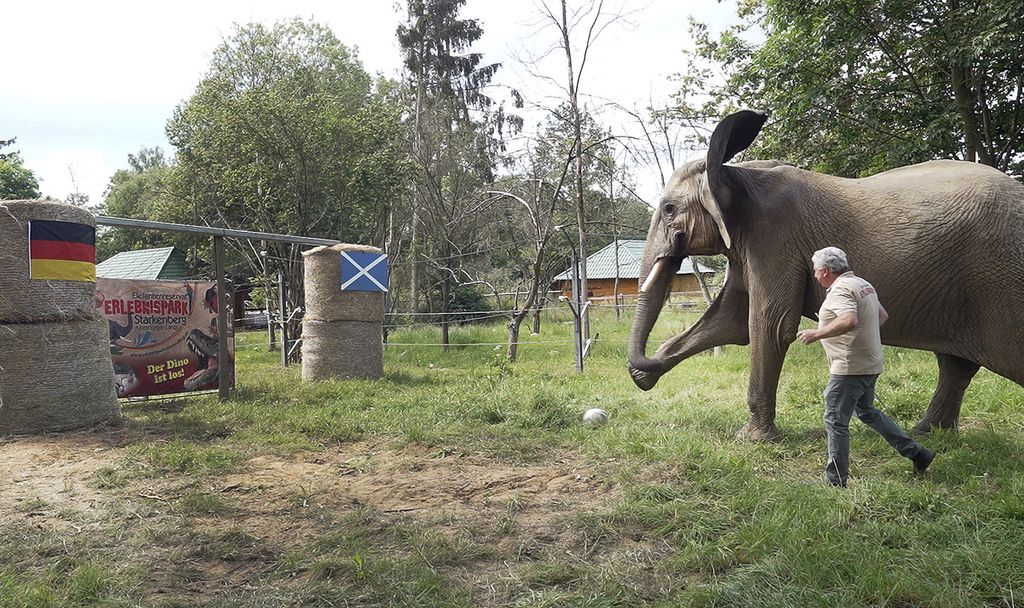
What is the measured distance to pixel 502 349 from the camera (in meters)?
15.0

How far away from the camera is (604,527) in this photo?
12.5 feet

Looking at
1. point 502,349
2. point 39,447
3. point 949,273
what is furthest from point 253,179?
point 949,273

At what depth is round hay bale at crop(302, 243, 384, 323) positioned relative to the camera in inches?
399

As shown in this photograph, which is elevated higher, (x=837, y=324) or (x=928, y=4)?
(x=928, y=4)

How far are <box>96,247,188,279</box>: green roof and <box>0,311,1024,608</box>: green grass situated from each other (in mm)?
20088

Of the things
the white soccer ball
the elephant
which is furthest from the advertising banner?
the elephant

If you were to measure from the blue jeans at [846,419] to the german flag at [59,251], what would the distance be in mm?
6691

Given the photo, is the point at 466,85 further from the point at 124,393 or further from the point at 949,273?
the point at 949,273

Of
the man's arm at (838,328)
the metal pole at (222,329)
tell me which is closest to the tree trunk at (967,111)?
the man's arm at (838,328)

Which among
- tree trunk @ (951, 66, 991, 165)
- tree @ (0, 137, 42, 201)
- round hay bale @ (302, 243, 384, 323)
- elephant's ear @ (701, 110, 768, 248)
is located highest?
tree @ (0, 137, 42, 201)

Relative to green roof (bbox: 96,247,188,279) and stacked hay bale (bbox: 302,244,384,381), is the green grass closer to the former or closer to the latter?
stacked hay bale (bbox: 302,244,384,381)

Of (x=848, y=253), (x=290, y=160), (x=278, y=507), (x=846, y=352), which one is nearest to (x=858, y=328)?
(x=846, y=352)

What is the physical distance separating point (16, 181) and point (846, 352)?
137 ft

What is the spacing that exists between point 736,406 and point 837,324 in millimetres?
3325
